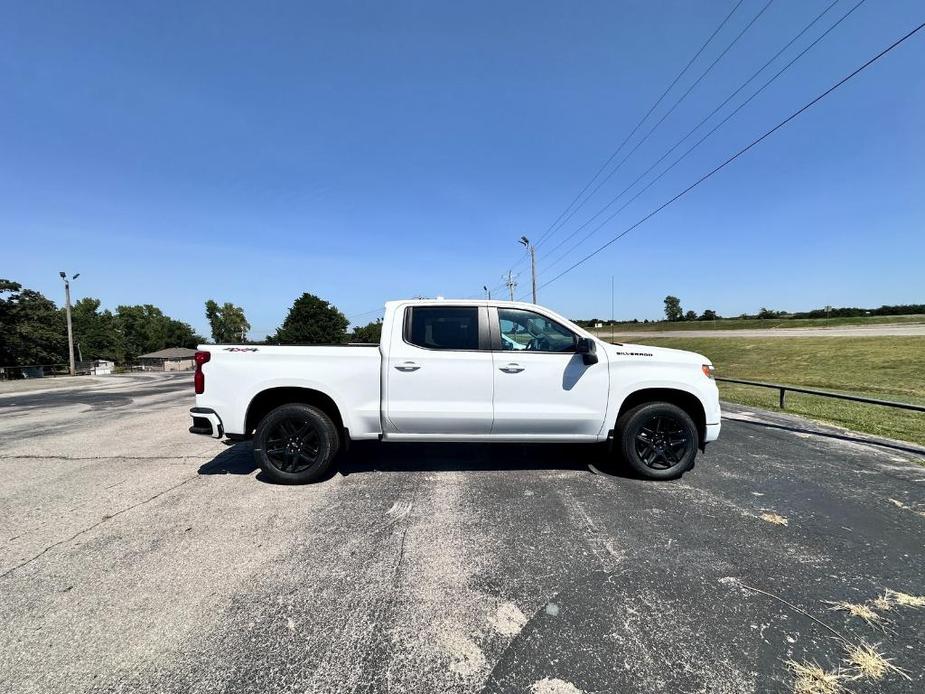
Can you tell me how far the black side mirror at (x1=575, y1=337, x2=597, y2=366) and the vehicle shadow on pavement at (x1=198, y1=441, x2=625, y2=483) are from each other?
50.2 inches

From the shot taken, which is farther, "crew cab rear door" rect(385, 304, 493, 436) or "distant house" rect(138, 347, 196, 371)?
"distant house" rect(138, 347, 196, 371)

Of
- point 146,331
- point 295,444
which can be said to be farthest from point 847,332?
point 146,331

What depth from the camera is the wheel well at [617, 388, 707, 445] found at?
13.9 feet

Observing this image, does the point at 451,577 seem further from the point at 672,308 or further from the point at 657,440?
the point at 672,308

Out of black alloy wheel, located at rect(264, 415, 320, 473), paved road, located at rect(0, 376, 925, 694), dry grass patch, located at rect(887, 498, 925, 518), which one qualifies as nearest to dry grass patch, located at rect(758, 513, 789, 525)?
paved road, located at rect(0, 376, 925, 694)

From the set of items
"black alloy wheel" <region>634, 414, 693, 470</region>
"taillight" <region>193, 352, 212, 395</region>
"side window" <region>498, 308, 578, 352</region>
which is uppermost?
"side window" <region>498, 308, 578, 352</region>

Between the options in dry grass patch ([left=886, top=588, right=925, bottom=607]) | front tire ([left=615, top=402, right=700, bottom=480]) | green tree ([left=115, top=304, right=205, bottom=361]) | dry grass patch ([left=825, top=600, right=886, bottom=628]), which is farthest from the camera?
green tree ([left=115, top=304, right=205, bottom=361])

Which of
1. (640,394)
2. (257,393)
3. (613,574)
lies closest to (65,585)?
(257,393)

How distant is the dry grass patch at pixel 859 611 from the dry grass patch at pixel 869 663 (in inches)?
10.0

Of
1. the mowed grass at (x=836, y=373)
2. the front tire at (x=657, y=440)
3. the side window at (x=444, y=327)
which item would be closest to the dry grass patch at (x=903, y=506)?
the front tire at (x=657, y=440)

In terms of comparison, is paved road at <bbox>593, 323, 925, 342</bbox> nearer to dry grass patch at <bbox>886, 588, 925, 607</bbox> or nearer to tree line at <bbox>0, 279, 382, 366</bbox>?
dry grass patch at <bbox>886, 588, 925, 607</bbox>

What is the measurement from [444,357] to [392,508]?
1498 millimetres

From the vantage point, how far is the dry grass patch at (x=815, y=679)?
5.56ft

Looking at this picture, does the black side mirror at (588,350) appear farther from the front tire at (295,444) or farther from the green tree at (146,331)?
the green tree at (146,331)
